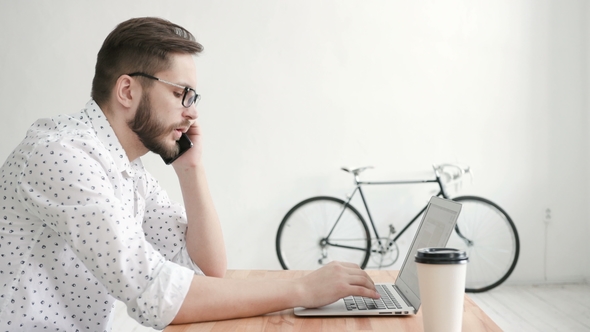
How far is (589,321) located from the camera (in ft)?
10.1

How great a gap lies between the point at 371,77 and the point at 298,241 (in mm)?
1242

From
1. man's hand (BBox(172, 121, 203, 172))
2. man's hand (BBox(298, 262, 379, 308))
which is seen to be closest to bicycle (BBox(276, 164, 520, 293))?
man's hand (BBox(172, 121, 203, 172))

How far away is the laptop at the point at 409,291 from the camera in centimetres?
100

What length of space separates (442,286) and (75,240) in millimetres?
580

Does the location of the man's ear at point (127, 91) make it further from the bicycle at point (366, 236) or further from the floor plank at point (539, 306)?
the bicycle at point (366, 236)

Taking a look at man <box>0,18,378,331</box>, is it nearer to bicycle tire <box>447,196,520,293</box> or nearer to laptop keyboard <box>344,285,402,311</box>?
laptop keyboard <box>344,285,402,311</box>

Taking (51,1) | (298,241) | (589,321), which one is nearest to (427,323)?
(589,321)

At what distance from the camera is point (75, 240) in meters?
0.94

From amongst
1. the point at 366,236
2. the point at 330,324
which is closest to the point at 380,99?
the point at 366,236

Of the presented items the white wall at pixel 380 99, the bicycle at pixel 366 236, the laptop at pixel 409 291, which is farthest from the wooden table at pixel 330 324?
the white wall at pixel 380 99

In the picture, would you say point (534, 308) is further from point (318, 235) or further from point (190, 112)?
point (190, 112)

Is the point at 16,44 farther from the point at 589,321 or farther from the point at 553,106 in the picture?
the point at 589,321

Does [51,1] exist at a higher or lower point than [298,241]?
higher

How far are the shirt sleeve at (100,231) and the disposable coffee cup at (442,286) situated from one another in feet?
1.33
